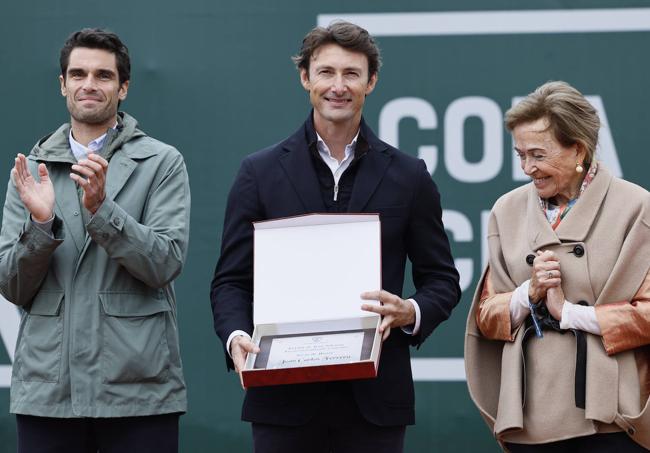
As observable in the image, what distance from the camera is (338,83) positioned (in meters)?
3.11

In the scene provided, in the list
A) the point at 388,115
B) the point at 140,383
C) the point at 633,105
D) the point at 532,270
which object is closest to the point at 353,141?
the point at 532,270

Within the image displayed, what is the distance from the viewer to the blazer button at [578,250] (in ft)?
10.3

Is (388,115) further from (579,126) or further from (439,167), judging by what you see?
(579,126)

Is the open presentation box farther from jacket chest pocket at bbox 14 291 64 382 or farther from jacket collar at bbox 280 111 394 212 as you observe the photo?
jacket chest pocket at bbox 14 291 64 382

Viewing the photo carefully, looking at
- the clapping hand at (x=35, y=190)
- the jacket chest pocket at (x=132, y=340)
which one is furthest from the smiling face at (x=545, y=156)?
the clapping hand at (x=35, y=190)

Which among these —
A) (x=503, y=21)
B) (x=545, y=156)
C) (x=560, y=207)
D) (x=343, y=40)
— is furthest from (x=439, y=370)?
(x=343, y=40)

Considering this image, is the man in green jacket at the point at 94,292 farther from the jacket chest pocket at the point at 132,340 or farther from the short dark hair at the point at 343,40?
the short dark hair at the point at 343,40

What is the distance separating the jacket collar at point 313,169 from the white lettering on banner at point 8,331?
1.98 m

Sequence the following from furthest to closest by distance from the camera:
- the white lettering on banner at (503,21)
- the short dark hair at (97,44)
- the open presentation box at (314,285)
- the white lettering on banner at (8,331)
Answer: the white lettering on banner at (8,331), the white lettering on banner at (503,21), the short dark hair at (97,44), the open presentation box at (314,285)

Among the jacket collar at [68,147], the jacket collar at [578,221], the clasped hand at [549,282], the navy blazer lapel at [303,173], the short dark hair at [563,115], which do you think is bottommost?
the clasped hand at [549,282]

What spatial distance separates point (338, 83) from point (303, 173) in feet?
0.82

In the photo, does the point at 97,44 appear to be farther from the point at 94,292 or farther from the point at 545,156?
the point at 545,156

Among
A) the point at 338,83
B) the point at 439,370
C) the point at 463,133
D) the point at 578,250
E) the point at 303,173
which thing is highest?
the point at 338,83

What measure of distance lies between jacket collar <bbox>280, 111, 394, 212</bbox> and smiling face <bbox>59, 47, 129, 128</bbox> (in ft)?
1.94
